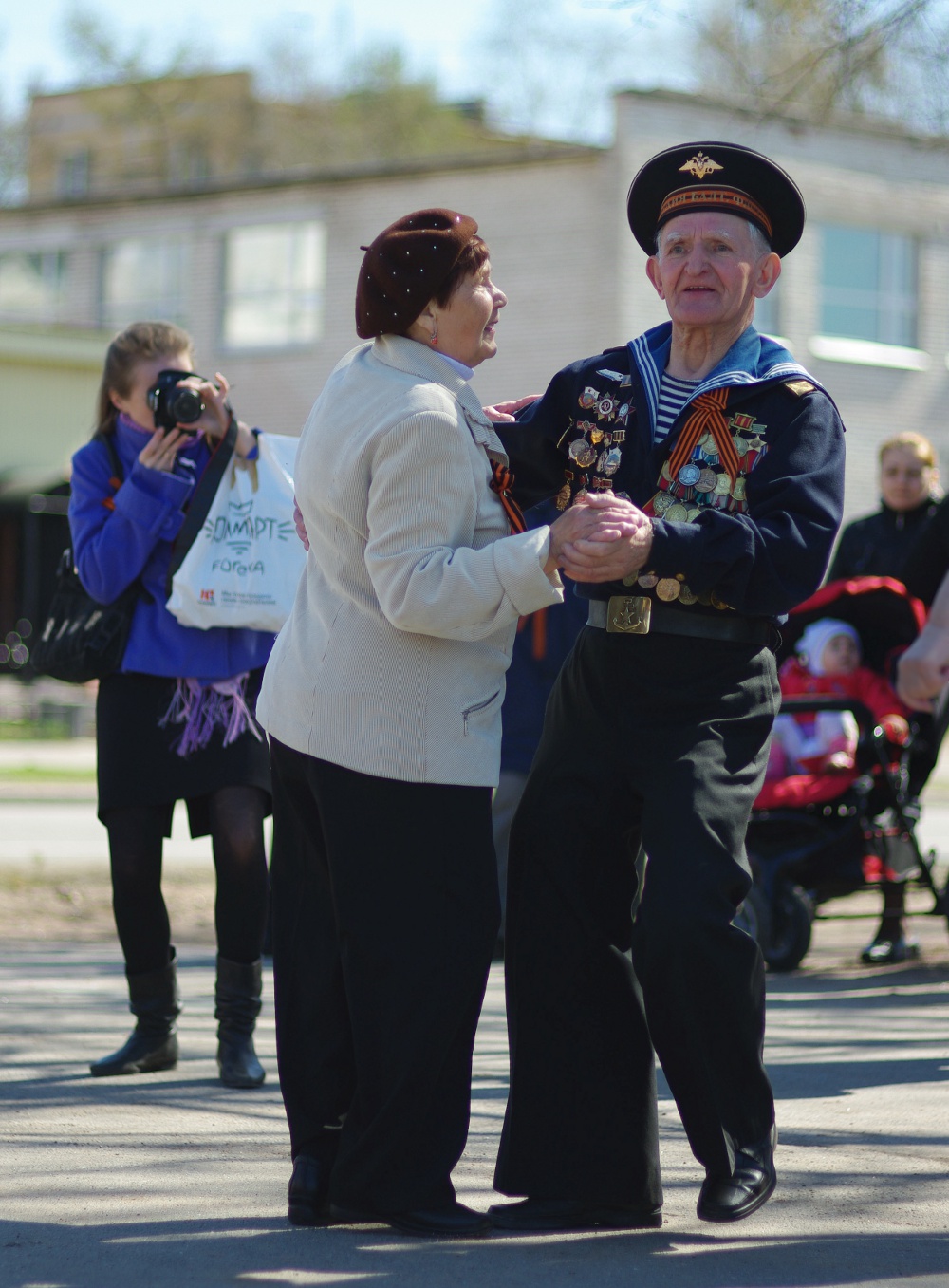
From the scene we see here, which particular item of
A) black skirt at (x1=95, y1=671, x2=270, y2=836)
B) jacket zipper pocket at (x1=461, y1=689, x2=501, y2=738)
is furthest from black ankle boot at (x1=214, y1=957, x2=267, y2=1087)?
jacket zipper pocket at (x1=461, y1=689, x2=501, y2=738)

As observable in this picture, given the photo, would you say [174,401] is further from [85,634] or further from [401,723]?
[401,723]

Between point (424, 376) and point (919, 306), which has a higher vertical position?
point (919, 306)

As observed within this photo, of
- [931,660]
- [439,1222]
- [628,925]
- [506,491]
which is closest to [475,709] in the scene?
[506,491]

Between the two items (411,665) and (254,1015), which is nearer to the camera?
(411,665)

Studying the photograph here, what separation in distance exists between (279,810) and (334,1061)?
522 mm

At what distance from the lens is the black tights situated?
5145 mm

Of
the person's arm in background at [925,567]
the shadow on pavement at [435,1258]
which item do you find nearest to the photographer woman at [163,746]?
the shadow on pavement at [435,1258]

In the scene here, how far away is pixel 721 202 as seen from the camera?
3.85 m

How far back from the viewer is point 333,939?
12.4 ft

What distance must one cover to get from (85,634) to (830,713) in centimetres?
353

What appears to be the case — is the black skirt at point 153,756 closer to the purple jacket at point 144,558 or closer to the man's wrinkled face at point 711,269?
the purple jacket at point 144,558

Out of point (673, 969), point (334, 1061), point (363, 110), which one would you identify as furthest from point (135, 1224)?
point (363, 110)

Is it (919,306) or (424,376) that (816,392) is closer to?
(424,376)

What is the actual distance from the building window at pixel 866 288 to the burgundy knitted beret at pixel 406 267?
26.1 metres
